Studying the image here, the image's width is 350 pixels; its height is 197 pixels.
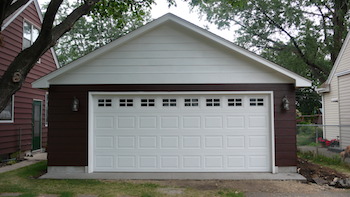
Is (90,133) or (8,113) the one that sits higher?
(8,113)

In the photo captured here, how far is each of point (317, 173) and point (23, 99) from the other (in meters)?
10.7

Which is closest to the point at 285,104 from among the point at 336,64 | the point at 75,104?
the point at 75,104

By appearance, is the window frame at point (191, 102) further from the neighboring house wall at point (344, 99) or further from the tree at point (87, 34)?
the tree at point (87, 34)

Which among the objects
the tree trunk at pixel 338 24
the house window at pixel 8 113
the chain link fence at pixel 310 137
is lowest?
the chain link fence at pixel 310 137

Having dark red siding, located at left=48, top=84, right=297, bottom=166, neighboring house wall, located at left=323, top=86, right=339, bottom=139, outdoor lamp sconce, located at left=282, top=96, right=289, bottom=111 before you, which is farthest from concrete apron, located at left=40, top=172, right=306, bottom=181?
neighboring house wall, located at left=323, top=86, right=339, bottom=139

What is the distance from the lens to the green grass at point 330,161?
360 inches

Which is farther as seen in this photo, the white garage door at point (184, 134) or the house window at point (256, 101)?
the house window at point (256, 101)

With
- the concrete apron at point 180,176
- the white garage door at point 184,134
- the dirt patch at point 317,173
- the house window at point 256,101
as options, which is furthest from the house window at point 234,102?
the dirt patch at point 317,173

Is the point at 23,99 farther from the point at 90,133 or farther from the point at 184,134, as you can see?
the point at 184,134

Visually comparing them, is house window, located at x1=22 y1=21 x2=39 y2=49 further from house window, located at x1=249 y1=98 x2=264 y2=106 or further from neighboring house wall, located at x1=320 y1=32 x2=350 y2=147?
neighboring house wall, located at x1=320 y1=32 x2=350 y2=147

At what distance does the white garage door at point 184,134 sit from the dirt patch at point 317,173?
1.11 meters

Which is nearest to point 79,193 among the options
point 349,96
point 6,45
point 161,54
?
point 161,54

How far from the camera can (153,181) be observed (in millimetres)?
7551

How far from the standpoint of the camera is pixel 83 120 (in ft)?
27.8
